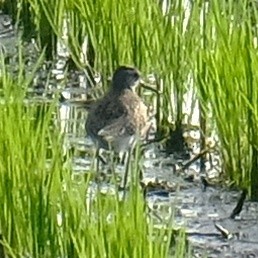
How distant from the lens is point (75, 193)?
3.59m

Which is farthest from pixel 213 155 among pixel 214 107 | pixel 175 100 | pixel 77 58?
pixel 77 58

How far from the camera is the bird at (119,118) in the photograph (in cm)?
490

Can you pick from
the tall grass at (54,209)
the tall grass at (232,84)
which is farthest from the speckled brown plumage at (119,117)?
the tall grass at (54,209)

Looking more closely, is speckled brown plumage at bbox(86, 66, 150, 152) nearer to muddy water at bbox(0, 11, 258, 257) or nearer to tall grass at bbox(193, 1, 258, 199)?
muddy water at bbox(0, 11, 258, 257)

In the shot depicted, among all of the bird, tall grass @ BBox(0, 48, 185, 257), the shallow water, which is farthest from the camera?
the bird

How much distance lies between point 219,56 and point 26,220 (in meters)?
1.12

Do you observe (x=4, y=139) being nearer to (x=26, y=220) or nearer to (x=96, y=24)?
(x=26, y=220)

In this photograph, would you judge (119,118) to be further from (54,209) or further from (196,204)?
(54,209)

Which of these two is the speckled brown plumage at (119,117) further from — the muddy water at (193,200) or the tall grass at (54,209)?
the tall grass at (54,209)

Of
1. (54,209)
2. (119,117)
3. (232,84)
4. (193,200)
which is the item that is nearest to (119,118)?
(119,117)

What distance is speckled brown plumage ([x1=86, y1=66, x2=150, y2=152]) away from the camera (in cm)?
490

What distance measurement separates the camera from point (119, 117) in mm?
5004

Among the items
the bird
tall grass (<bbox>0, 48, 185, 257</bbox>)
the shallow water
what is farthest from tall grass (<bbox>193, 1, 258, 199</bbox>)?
tall grass (<bbox>0, 48, 185, 257</bbox>)

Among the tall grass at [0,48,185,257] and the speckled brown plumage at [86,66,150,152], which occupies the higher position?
the speckled brown plumage at [86,66,150,152]
